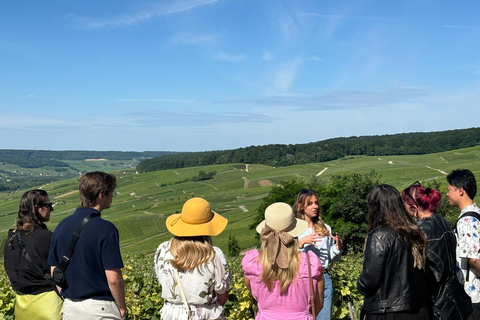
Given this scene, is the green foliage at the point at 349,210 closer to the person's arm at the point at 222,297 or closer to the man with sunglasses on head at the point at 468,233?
the man with sunglasses on head at the point at 468,233

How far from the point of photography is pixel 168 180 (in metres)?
123

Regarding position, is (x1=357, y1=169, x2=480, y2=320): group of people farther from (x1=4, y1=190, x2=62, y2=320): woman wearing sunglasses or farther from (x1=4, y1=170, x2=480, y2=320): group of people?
(x1=4, y1=190, x2=62, y2=320): woman wearing sunglasses

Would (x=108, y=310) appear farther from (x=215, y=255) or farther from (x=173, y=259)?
(x=215, y=255)

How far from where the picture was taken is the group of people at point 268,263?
11.0ft

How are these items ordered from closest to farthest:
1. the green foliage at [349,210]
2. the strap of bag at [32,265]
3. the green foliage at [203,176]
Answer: the strap of bag at [32,265]
the green foliage at [349,210]
the green foliage at [203,176]

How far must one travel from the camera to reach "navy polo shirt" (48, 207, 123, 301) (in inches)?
140

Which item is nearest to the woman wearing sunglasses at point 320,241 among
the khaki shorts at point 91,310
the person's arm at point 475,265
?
the person's arm at point 475,265

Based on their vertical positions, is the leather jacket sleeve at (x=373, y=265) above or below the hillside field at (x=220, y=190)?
above

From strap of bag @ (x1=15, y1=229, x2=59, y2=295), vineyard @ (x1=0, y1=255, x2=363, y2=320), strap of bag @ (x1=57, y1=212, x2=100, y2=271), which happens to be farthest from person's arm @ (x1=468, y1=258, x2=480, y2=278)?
strap of bag @ (x1=15, y1=229, x2=59, y2=295)

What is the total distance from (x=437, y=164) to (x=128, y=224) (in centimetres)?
7725

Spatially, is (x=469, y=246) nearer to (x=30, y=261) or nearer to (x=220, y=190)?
(x=30, y=261)

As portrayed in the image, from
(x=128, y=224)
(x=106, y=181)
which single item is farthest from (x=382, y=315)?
(x=128, y=224)

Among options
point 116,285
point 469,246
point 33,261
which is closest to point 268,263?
point 116,285

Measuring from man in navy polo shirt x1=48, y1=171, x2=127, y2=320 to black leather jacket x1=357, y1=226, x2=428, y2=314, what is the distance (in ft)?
7.09
